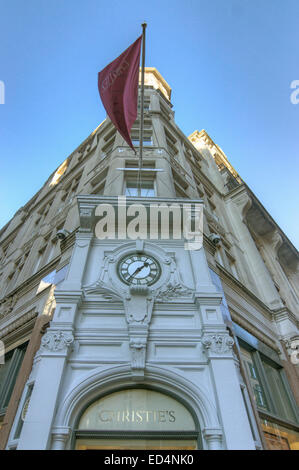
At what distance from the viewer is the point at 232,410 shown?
5.15 m

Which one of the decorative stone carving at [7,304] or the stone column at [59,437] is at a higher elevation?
the decorative stone carving at [7,304]

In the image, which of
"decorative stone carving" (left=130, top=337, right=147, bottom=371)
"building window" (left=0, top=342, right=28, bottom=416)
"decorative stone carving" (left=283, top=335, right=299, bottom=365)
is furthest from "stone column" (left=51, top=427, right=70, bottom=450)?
"decorative stone carving" (left=283, top=335, right=299, bottom=365)

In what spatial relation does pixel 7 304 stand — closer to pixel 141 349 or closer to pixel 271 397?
pixel 141 349

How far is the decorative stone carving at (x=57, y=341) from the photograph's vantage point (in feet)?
18.9

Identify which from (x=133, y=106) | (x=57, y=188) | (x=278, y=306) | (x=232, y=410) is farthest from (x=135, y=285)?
(x=57, y=188)

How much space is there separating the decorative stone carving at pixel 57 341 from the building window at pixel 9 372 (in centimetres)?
343

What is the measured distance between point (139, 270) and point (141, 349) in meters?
2.34

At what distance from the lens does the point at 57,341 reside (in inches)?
231

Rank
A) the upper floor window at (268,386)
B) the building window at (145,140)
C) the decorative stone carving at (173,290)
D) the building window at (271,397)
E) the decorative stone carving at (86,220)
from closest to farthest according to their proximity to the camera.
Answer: the decorative stone carving at (173,290), the building window at (271,397), the upper floor window at (268,386), the decorative stone carving at (86,220), the building window at (145,140)

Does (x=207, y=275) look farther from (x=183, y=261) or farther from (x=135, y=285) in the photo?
(x=135, y=285)

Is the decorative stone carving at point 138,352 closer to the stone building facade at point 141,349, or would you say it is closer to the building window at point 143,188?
the stone building facade at point 141,349

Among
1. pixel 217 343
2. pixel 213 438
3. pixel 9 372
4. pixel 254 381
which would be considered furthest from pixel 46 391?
pixel 254 381

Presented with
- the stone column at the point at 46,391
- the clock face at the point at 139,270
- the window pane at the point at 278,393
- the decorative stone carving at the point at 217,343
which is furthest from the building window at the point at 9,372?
the window pane at the point at 278,393
